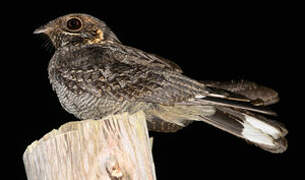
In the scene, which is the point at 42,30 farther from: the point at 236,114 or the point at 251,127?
the point at 251,127

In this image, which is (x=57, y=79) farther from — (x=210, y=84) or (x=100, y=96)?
(x=210, y=84)

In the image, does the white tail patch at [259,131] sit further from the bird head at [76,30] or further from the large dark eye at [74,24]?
the large dark eye at [74,24]

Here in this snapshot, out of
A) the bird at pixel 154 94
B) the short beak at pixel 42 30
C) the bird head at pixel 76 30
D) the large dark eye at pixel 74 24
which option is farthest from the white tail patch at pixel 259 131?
the short beak at pixel 42 30

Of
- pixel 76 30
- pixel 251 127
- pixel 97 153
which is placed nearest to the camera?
pixel 97 153

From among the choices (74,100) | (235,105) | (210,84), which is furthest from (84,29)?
(235,105)

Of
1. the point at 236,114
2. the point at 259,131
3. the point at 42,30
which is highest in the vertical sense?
the point at 42,30

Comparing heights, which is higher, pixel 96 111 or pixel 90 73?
pixel 90 73

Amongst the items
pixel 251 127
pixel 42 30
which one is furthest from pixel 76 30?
pixel 251 127

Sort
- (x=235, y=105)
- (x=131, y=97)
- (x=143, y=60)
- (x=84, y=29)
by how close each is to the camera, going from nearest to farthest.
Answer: (x=235, y=105), (x=131, y=97), (x=143, y=60), (x=84, y=29)
